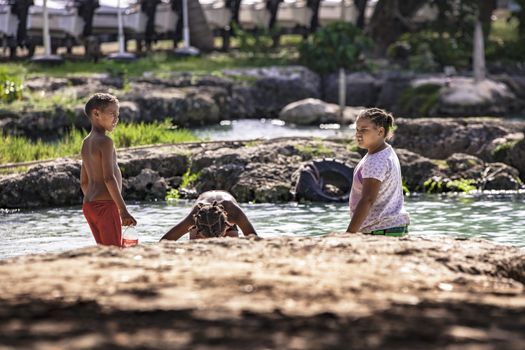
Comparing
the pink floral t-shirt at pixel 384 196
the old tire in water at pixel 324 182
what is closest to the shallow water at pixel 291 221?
the old tire in water at pixel 324 182

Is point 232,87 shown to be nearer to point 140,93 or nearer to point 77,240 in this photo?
point 140,93

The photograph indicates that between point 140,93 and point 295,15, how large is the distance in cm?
1267

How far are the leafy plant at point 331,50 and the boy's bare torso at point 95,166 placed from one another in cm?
2438

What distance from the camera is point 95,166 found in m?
7.58

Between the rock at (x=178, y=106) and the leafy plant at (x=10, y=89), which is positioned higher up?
the leafy plant at (x=10, y=89)

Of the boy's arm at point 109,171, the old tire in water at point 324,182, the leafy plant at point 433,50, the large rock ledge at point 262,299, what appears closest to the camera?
the large rock ledge at point 262,299

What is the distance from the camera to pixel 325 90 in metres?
31.2

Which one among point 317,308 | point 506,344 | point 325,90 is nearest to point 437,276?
point 317,308

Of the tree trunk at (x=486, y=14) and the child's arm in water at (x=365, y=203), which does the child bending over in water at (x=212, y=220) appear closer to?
the child's arm in water at (x=365, y=203)

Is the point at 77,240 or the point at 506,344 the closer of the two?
the point at 506,344

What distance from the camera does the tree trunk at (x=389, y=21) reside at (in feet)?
117

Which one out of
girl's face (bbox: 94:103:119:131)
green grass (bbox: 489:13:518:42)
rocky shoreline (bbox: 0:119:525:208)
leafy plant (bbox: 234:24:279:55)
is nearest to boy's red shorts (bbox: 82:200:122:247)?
girl's face (bbox: 94:103:119:131)

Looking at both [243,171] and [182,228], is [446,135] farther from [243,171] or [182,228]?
[182,228]

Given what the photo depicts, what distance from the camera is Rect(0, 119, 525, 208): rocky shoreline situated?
545 inches
